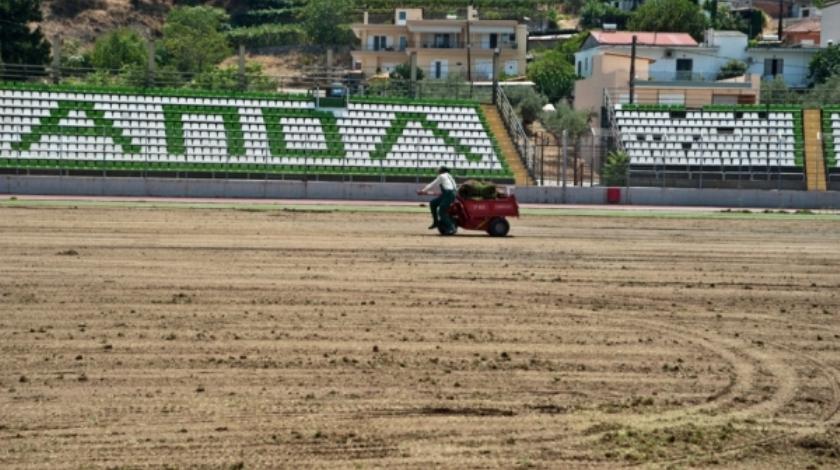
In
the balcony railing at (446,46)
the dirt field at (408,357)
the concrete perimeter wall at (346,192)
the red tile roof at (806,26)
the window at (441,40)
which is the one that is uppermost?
the red tile roof at (806,26)

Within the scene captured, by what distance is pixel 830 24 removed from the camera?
88875mm

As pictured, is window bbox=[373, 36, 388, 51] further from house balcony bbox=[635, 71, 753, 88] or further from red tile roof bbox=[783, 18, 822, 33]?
red tile roof bbox=[783, 18, 822, 33]

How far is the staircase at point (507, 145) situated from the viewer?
49781 mm

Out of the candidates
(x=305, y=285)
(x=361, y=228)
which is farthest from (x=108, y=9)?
(x=305, y=285)

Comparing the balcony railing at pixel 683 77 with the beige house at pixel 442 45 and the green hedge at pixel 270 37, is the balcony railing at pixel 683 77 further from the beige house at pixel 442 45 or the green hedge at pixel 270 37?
the green hedge at pixel 270 37

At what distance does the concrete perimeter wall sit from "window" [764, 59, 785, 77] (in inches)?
1546

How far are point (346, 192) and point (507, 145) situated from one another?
9430 mm

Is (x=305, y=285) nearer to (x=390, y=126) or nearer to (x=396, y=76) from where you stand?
(x=390, y=126)

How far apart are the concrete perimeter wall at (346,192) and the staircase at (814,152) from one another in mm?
3148

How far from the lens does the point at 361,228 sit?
29.6 m

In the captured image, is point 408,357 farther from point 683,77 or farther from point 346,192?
point 683,77

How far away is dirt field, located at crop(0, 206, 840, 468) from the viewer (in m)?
9.52

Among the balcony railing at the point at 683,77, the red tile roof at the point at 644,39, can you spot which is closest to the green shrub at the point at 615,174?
the balcony railing at the point at 683,77

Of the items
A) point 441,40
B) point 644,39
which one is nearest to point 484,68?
point 441,40
